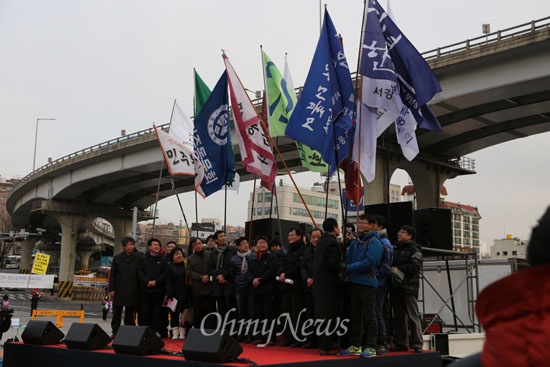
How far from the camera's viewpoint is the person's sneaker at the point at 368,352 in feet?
25.5

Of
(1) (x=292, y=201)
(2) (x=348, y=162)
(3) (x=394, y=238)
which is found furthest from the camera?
(1) (x=292, y=201)

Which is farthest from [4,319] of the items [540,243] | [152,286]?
[540,243]

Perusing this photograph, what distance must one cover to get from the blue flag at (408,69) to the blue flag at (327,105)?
0.73 metres

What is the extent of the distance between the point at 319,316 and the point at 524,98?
76.3 ft

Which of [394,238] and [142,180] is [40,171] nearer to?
[142,180]

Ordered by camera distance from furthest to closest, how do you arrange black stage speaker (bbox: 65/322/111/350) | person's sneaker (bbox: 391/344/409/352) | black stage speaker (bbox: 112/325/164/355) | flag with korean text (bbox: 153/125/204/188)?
1. flag with korean text (bbox: 153/125/204/188)
2. person's sneaker (bbox: 391/344/409/352)
3. black stage speaker (bbox: 65/322/111/350)
4. black stage speaker (bbox: 112/325/164/355)

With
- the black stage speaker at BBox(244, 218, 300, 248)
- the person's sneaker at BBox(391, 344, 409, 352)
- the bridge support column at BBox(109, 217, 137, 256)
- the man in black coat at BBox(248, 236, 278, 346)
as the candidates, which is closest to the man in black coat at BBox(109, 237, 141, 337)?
the man in black coat at BBox(248, 236, 278, 346)

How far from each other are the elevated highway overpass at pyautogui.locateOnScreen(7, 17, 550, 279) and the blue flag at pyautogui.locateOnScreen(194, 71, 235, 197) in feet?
12.3

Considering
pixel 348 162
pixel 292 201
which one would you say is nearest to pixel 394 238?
pixel 348 162

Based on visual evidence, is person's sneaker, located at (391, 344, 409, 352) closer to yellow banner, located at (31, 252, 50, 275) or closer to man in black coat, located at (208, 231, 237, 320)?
man in black coat, located at (208, 231, 237, 320)

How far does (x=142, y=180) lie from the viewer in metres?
50.4

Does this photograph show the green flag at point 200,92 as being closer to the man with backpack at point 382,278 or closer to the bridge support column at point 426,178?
the man with backpack at point 382,278

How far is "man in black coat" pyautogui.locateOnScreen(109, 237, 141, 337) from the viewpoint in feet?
36.8

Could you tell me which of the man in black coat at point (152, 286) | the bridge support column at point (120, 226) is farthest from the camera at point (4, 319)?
the bridge support column at point (120, 226)
